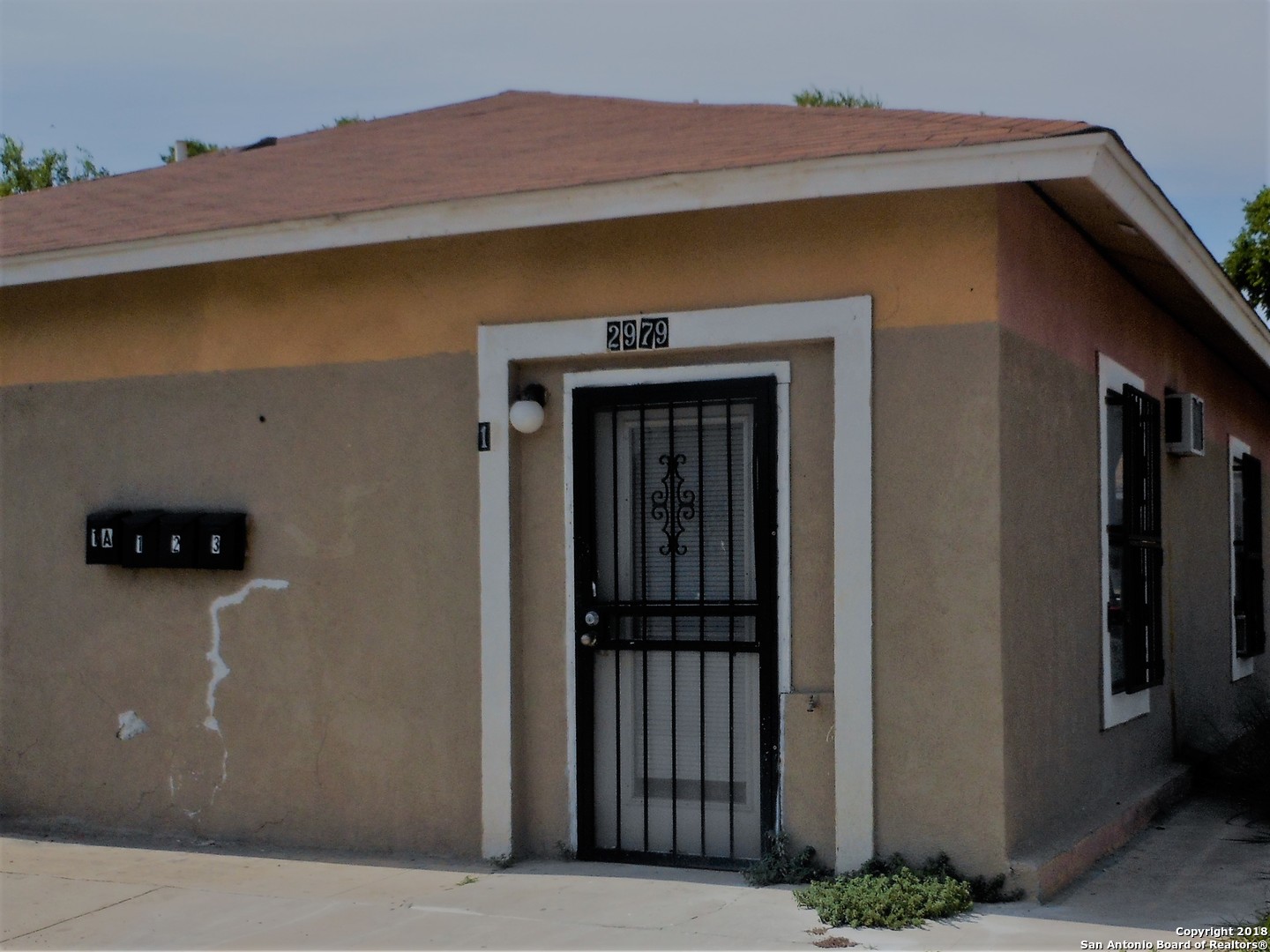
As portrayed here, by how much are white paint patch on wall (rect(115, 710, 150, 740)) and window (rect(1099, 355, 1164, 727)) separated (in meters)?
5.04

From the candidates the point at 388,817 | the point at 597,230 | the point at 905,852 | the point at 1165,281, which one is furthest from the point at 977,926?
the point at 1165,281

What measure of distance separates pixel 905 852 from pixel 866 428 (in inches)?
68.4

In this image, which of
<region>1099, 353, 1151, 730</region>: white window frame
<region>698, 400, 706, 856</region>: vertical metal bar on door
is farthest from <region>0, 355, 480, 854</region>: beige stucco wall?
<region>1099, 353, 1151, 730</region>: white window frame

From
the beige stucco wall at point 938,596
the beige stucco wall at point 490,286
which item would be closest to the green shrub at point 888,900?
the beige stucco wall at point 938,596

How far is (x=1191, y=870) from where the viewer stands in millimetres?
6160

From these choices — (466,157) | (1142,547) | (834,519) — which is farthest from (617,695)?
(1142,547)

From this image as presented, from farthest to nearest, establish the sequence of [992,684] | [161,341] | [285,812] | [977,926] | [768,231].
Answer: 1. [161,341]
2. [285,812]
3. [768,231]
4. [992,684]
5. [977,926]

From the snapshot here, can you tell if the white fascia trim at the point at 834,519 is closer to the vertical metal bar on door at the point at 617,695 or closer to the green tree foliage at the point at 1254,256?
the vertical metal bar on door at the point at 617,695

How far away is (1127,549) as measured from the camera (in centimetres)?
754

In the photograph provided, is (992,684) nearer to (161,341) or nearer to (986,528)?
(986,528)

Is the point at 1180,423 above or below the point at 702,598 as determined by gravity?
above

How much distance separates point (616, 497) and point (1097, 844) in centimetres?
272

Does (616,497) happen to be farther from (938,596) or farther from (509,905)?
(509,905)

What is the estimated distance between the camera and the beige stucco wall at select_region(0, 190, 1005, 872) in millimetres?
5629
